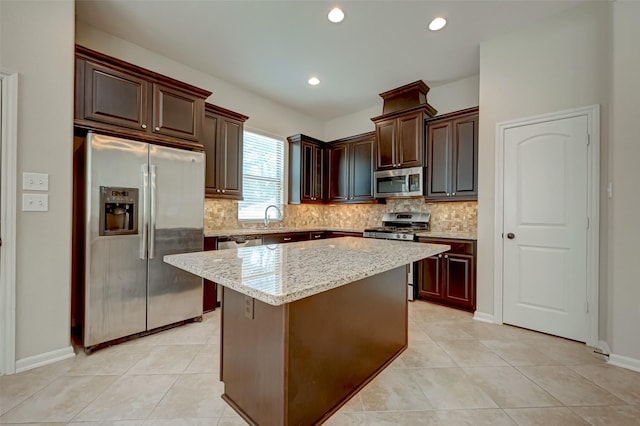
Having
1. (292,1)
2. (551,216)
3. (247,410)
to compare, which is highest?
(292,1)

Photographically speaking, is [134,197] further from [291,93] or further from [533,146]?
[533,146]

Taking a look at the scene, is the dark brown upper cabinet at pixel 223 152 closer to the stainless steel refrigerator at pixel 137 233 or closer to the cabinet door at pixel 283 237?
the stainless steel refrigerator at pixel 137 233

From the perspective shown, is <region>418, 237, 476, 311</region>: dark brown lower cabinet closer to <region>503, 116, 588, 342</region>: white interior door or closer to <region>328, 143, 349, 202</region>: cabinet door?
<region>503, 116, 588, 342</region>: white interior door

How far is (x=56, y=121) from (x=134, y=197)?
75 cm

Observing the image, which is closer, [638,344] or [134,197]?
[638,344]

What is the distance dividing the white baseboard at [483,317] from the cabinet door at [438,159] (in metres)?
1.48

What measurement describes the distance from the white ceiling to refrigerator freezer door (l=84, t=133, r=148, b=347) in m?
1.34

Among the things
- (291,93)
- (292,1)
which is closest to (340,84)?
(291,93)

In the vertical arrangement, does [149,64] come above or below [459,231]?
above

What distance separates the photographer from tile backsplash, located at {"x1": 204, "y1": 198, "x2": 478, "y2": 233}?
3.74 meters

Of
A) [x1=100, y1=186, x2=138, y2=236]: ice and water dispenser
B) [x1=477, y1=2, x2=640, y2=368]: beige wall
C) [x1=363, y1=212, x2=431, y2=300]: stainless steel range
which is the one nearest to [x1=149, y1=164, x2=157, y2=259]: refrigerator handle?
[x1=100, y1=186, x2=138, y2=236]: ice and water dispenser

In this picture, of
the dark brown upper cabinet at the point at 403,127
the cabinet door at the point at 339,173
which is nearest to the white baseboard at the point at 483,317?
the dark brown upper cabinet at the point at 403,127

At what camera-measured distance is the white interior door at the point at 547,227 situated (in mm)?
2492

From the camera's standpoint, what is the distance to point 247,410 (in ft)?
4.89
